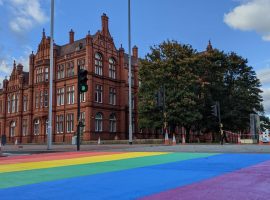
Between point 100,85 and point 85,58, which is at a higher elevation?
point 85,58

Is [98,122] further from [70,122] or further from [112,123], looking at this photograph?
[70,122]

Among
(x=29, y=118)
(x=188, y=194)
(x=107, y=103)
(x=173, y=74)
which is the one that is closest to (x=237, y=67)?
(x=173, y=74)

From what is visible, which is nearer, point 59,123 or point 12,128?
point 59,123

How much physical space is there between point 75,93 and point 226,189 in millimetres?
49582

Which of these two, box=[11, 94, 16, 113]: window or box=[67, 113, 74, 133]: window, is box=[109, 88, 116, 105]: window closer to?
box=[67, 113, 74, 133]: window

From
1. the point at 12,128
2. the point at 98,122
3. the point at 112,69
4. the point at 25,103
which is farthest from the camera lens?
the point at 12,128

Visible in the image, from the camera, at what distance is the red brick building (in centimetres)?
5250

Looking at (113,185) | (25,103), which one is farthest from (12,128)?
(113,185)

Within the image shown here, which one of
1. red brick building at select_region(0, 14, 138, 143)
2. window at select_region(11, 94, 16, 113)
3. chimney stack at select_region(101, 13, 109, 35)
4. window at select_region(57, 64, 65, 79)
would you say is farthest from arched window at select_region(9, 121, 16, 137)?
chimney stack at select_region(101, 13, 109, 35)

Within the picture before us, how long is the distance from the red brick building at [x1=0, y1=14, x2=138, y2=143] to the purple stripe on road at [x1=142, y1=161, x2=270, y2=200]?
A: 145 ft

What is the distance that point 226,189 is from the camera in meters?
5.88

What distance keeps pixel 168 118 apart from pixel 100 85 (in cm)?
1678

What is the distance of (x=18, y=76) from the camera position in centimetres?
6812

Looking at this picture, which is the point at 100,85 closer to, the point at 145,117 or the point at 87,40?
the point at 87,40
